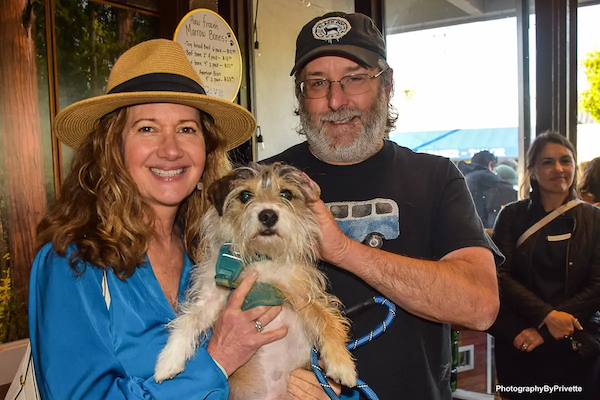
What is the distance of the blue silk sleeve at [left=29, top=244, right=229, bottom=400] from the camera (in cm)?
155

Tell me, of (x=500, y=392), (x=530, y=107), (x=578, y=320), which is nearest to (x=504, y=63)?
(x=530, y=107)

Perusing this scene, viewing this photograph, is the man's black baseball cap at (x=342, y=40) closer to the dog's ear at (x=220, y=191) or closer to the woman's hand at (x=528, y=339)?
the dog's ear at (x=220, y=191)

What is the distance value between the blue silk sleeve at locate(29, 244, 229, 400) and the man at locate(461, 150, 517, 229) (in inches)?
158

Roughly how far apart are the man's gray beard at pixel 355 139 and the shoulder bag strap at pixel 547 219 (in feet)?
7.40

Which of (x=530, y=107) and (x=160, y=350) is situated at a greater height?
(x=530, y=107)

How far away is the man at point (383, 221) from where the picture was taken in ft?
6.38

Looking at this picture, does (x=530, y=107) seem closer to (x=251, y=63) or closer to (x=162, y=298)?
(x=251, y=63)

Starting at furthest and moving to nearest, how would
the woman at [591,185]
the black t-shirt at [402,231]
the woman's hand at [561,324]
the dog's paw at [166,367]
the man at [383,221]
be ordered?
1. the woman at [591,185]
2. the woman's hand at [561,324]
3. the black t-shirt at [402,231]
4. the man at [383,221]
5. the dog's paw at [166,367]

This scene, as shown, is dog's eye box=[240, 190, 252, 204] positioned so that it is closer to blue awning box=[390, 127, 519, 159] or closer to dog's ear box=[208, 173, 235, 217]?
dog's ear box=[208, 173, 235, 217]

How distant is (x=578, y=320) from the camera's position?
3.83 meters

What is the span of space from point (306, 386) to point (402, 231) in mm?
739

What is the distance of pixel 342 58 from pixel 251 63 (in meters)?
3.43

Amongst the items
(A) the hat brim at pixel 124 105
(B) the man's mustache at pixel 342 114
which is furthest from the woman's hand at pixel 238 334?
(B) the man's mustache at pixel 342 114

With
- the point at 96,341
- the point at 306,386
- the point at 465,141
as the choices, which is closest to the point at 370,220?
the point at 306,386
